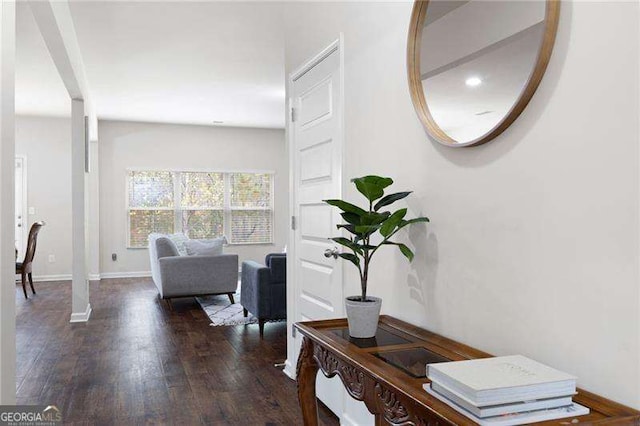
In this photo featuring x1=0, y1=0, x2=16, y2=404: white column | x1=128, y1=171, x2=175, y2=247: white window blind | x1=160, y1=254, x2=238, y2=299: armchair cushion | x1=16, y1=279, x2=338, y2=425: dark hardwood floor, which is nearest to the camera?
x1=0, y1=0, x2=16, y2=404: white column

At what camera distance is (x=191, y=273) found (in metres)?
5.81

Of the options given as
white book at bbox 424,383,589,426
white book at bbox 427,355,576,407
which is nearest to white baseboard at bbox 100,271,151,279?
white book at bbox 427,355,576,407

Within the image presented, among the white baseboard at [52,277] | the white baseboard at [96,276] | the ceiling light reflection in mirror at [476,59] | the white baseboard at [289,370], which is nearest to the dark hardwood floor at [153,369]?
the white baseboard at [289,370]

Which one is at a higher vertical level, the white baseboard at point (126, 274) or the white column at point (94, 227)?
the white column at point (94, 227)

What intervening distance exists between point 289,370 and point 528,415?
253 centimetres

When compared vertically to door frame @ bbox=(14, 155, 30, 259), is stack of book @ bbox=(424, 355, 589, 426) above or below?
below

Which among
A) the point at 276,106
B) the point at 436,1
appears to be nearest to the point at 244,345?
the point at 436,1

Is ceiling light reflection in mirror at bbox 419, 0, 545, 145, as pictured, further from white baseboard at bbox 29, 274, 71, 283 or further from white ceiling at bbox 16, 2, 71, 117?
white baseboard at bbox 29, 274, 71, 283

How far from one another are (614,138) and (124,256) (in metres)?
8.47

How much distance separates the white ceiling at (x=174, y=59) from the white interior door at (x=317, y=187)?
4.02 feet

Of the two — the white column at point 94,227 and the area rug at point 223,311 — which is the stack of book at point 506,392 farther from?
the white column at point 94,227

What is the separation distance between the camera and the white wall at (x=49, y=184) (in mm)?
8102

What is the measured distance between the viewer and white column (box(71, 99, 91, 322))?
16.8 feet

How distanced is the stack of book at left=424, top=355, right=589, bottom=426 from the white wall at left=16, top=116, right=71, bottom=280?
27.5ft
